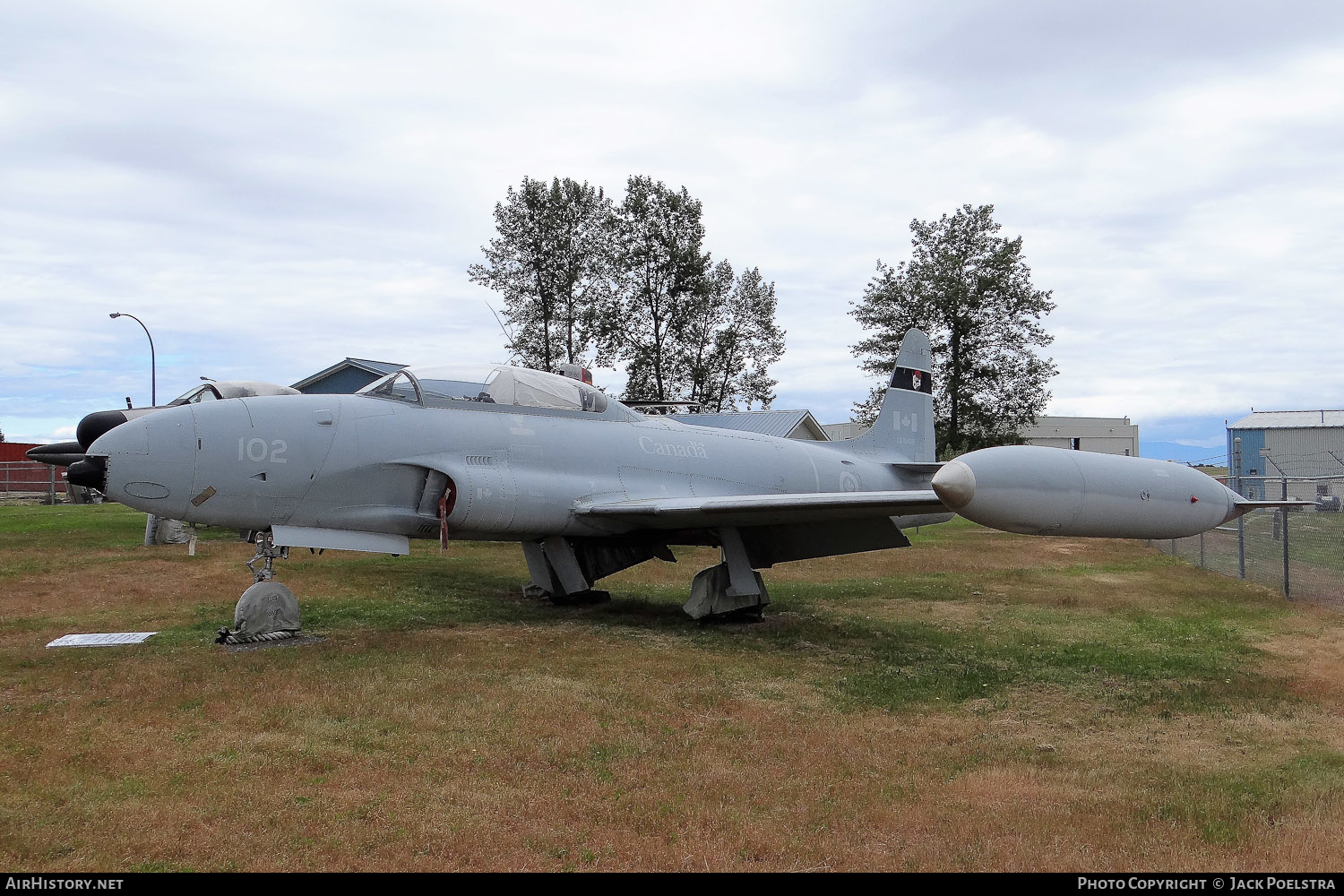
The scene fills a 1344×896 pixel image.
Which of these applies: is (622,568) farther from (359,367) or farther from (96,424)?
(359,367)

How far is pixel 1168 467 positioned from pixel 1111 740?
301cm

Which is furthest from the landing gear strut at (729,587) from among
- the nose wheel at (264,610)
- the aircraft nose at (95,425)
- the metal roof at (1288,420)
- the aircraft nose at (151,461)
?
the metal roof at (1288,420)

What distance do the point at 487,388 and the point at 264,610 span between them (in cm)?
319

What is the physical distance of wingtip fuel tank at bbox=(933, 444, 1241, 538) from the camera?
21.5 ft

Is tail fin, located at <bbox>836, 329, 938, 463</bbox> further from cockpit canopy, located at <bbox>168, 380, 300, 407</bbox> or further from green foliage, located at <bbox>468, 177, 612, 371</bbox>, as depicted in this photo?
green foliage, located at <bbox>468, 177, 612, 371</bbox>

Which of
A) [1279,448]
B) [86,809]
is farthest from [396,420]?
[1279,448]

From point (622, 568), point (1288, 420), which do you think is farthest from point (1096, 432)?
point (622, 568)

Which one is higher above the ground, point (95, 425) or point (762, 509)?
point (95, 425)

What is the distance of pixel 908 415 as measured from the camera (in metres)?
14.5

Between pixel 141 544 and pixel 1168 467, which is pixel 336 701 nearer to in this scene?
pixel 1168 467

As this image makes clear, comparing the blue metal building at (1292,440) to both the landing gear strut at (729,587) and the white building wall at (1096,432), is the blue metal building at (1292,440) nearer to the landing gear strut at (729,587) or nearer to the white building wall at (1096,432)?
the white building wall at (1096,432)

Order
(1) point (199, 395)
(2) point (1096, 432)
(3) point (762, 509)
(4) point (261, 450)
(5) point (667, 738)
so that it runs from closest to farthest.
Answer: (5) point (667, 738)
(4) point (261, 450)
(3) point (762, 509)
(1) point (199, 395)
(2) point (1096, 432)

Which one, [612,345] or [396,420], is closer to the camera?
[396,420]

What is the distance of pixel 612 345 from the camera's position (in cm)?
4138
